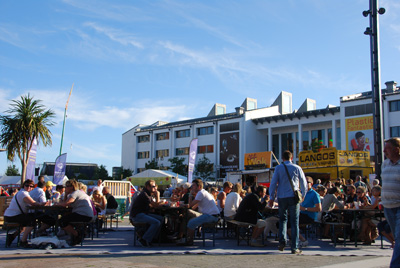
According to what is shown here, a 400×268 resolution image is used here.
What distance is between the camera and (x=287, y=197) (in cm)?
777

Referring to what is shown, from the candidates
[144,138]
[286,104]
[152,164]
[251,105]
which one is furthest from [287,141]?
[144,138]

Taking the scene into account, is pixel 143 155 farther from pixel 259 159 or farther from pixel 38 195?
pixel 38 195

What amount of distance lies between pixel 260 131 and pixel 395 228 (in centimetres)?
5819

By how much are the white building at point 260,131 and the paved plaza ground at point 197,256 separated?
4092 cm

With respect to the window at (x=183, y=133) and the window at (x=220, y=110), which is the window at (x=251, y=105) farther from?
the window at (x=183, y=133)

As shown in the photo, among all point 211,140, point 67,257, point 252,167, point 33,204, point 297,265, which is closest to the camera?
point 297,265

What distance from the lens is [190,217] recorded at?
9.30 meters

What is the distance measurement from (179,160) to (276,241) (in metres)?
55.6

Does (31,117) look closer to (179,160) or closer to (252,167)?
(252,167)

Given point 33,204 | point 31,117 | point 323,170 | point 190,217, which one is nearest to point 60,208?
point 33,204

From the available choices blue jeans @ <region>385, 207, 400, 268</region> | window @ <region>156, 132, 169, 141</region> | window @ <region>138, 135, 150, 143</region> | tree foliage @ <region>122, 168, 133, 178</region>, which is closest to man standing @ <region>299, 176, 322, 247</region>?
blue jeans @ <region>385, 207, 400, 268</region>

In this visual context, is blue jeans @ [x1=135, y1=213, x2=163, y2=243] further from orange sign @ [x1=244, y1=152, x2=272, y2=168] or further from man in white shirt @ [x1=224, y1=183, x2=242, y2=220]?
orange sign @ [x1=244, y1=152, x2=272, y2=168]

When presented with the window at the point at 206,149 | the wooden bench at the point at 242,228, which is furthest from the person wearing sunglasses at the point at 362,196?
the window at the point at 206,149

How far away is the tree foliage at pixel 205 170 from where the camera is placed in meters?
63.1
